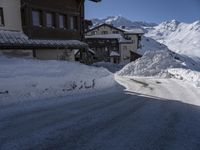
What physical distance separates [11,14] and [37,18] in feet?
7.11

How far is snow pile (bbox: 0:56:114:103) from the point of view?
10.2 m

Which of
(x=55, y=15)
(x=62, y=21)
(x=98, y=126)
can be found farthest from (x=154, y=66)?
(x=98, y=126)

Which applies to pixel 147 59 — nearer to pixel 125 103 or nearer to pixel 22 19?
pixel 22 19

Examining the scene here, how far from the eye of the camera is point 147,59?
87.1 ft

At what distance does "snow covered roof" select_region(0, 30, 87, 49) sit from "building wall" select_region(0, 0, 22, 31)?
52cm

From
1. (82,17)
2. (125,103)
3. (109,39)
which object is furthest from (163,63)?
(109,39)

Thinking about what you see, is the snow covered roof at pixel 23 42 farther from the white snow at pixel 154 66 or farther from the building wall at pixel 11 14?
the white snow at pixel 154 66

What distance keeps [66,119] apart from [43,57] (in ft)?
45.1

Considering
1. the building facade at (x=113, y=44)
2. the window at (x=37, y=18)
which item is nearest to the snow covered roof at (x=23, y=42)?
the window at (x=37, y=18)

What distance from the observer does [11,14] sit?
698 inches

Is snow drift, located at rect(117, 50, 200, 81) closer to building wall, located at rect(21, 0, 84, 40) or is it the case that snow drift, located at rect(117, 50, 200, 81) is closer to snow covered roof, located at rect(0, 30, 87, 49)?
building wall, located at rect(21, 0, 84, 40)

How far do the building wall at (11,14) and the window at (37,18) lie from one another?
1107mm

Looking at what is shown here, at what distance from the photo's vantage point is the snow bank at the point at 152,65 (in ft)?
82.2

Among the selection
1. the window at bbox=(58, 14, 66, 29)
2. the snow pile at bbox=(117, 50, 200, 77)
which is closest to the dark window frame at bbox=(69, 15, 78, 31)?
the window at bbox=(58, 14, 66, 29)
